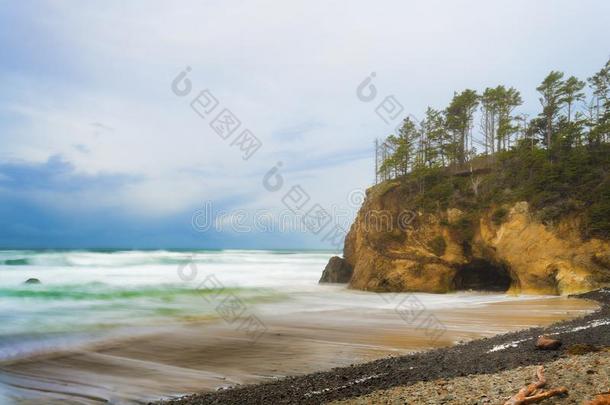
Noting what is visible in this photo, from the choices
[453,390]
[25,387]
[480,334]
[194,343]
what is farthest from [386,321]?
[25,387]

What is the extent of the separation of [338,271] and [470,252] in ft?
36.3

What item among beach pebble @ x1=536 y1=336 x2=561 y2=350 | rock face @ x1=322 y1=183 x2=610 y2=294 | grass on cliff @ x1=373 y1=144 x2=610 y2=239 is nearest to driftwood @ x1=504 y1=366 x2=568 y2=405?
beach pebble @ x1=536 y1=336 x2=561 y2=350

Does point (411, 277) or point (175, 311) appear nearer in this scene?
point (175, 311)

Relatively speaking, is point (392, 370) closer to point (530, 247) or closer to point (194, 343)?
point (194, 343)

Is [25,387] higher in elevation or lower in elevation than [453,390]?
lower

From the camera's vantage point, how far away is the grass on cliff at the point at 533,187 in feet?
73.8

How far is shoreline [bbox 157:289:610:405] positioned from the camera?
21.2 ft

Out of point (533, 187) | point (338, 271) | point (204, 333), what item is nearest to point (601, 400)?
point (204, 333)

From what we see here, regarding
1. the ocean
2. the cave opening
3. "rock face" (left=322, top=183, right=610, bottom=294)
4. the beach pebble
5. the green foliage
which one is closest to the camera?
the beach pebble

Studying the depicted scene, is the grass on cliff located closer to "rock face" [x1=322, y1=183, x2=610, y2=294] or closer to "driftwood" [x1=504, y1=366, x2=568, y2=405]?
"rock face" [x1=322, y1=183, x2=610, y2=294]

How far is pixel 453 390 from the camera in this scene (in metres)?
5.62

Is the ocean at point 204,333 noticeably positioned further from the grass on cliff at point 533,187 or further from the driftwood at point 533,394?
the grass on cliff at point 533,187

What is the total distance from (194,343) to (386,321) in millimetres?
7097

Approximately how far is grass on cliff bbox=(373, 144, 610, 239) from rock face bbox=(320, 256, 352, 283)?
7840 mm
